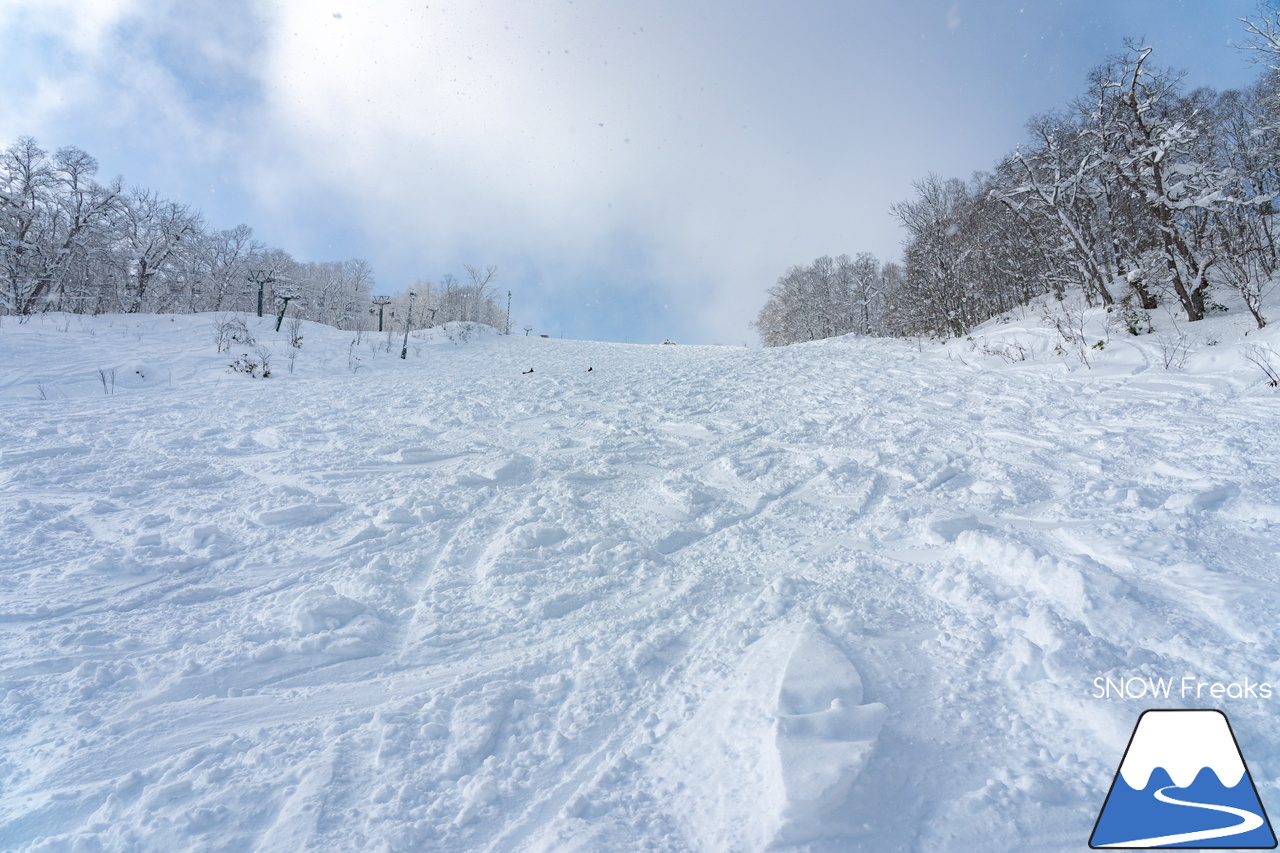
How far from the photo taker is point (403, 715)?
7.14ft

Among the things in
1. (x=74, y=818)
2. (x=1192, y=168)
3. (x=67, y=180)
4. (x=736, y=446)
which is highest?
(x=67, y=180)

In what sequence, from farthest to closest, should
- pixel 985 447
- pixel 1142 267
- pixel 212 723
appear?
1. pixel 1142 267
2. pixel 985 447
3. pixel 212 723

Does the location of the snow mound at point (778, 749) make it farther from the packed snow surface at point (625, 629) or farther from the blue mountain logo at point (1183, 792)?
the blue mountain logo at point (1183, 792)

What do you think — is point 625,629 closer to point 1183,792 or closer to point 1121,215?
point 1183,792

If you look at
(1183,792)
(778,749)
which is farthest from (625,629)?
(1183,792)

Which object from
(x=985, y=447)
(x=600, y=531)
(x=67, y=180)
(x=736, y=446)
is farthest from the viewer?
(x=67, y=180)

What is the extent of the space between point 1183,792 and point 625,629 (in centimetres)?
224

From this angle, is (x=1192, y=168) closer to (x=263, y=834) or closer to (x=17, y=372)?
(x=263, y=834)

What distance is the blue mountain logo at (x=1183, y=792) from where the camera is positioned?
1.54 meters

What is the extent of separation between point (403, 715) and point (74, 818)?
1.05 meters

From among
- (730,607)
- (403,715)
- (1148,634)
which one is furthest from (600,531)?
(1148,634)

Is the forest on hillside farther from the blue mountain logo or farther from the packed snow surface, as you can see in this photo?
the blue mountain logo

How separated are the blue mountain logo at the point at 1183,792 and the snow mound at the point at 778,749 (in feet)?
2.52

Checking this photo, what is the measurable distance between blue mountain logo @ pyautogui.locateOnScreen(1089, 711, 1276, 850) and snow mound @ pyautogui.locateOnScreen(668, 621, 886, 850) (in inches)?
30.3
